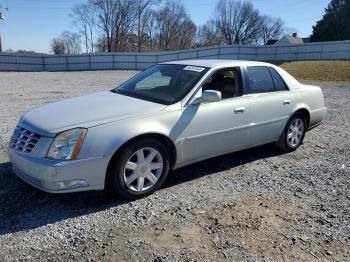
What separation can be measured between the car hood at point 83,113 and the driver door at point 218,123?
0.48m

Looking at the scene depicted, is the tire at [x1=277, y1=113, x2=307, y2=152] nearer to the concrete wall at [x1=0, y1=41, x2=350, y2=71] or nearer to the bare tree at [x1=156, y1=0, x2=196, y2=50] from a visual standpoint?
the concrete wall at [x1=0, y1=41, x2=350, y2=71]

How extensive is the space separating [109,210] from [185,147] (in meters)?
1.22

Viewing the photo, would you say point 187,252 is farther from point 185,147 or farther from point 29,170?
point 29,170

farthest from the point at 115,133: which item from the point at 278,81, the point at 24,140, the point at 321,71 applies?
the point at 321,71

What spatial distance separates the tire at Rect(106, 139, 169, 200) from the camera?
387cm

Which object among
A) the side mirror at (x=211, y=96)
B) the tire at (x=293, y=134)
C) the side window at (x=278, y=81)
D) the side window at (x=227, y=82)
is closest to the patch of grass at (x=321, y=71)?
the tire at (x=293, y=134)

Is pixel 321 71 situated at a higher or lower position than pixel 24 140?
higher

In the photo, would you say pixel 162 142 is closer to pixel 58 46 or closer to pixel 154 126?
pixel 154 126

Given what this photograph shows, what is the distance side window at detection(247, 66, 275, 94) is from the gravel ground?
1.16 meters

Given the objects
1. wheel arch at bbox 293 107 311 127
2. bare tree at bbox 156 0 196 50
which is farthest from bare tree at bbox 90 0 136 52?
wheel arch at bbox 293 107 311 127

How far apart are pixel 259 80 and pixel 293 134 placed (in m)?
1.23

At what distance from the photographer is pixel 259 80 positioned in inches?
214

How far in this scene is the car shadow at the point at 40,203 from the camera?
11.7ft

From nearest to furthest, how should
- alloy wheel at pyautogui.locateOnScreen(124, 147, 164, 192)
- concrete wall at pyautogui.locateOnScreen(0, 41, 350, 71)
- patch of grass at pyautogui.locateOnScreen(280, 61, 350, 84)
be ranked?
alloy wheel at pyautogui.locateOnScreen(124, 147, 164, 192) < patch of grass at pyautogui.locateOnScreen(280, 61, 350, 84) < concrete wall at pyautogui.locateOnScreen(0, 41, 350, 71)
